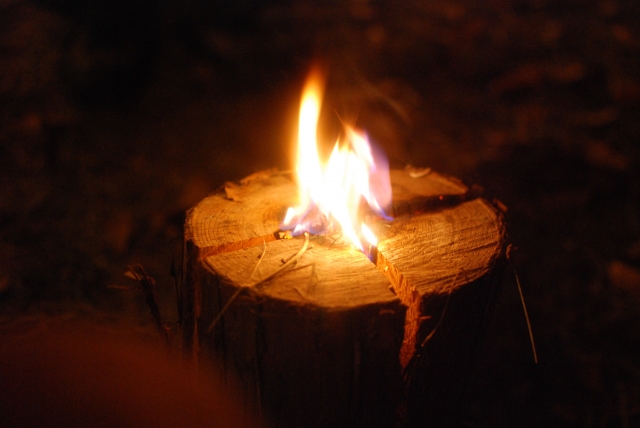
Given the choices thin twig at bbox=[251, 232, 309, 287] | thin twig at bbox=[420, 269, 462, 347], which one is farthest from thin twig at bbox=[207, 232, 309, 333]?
thin twig at bbox=[420, 269, 462, 347]

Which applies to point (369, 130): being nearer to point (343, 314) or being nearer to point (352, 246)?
point (352, 246)

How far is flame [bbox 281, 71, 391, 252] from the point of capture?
182 cm

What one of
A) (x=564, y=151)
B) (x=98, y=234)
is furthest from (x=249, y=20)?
(x=564, y=151)

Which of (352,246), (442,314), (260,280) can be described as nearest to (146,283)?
(260,280)

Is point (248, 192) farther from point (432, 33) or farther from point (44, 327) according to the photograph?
point (432, 33)

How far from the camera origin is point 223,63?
4.79 metres

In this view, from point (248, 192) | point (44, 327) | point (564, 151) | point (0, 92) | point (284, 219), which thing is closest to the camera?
point (284, 219)

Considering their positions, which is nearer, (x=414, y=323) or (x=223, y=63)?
(x=414, y=323)

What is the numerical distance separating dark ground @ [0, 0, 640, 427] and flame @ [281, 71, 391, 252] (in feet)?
4.25

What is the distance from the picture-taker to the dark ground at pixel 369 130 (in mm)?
2881

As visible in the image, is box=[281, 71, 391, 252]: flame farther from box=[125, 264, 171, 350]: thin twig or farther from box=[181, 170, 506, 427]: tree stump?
box=[125, 264, 171, 350]: thin twig

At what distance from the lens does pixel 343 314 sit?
1.36 meters

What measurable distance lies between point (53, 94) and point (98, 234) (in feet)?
5.78

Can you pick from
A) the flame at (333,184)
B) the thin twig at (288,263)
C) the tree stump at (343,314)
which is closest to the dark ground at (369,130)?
the tree stump at (343,314)
